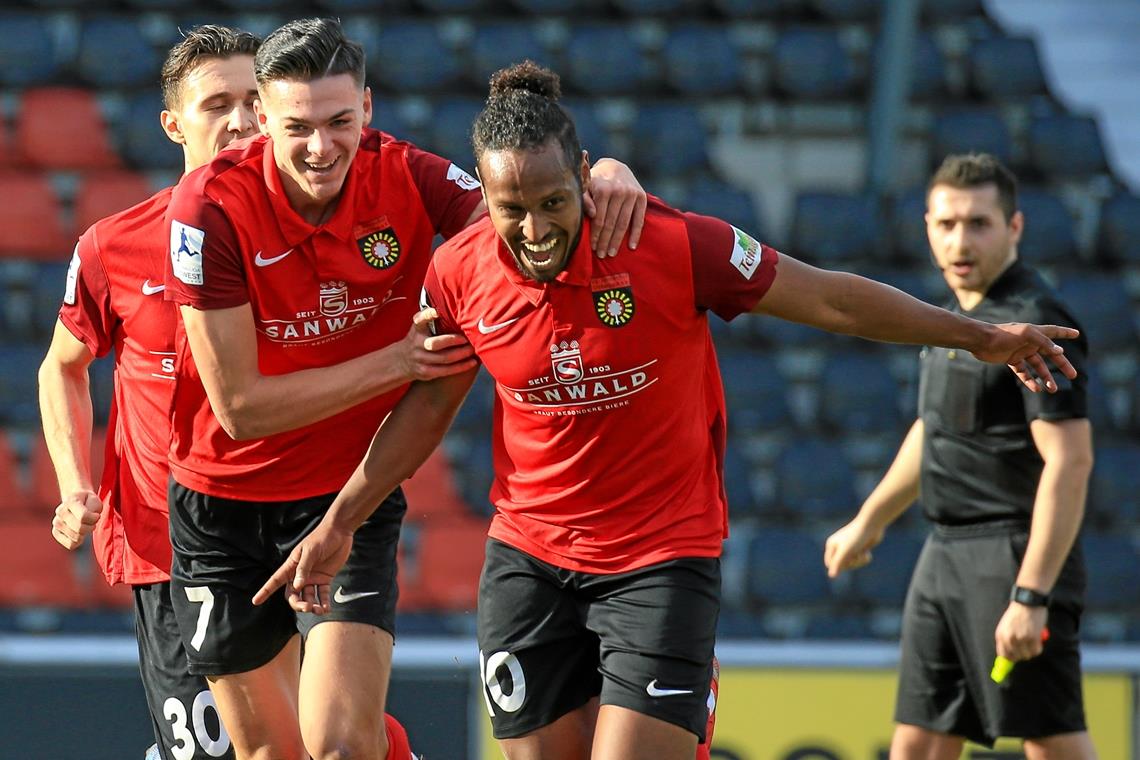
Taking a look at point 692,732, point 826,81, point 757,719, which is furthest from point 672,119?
point 692,732

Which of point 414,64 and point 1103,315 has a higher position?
point 414,64

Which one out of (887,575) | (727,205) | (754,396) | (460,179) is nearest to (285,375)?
(460,179)

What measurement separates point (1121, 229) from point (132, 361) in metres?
6.73

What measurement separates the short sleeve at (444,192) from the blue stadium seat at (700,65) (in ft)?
20.2

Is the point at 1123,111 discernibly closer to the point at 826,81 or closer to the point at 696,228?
the point at 826,81

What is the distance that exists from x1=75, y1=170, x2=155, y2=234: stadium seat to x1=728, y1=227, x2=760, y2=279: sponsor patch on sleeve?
6201mm

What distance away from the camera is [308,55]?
3.57 metres

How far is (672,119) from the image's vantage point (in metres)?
9.57

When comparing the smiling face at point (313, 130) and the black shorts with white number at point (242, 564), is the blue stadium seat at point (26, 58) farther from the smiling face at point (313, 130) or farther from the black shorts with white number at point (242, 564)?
the smiling face at point (313, 130)

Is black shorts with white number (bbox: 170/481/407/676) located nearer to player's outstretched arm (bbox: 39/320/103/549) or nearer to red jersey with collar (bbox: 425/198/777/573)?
player's outstretched arm (bbox: 39/320/103/549)

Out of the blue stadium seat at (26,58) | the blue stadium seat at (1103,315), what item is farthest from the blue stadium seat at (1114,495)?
the blue stadium seat at (26,58)

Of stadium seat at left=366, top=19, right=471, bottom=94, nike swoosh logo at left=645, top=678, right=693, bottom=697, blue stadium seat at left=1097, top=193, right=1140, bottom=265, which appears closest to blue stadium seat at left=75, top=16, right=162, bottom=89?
stadium seat at left=366, top=19, right=471, bottom=94

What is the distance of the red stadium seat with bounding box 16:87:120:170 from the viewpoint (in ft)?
31.0

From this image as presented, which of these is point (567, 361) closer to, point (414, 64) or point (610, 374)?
point (610, 374)
